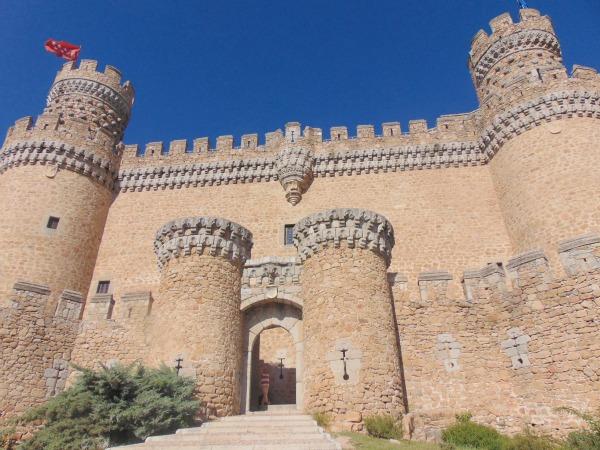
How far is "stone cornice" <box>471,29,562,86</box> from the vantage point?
1788cm

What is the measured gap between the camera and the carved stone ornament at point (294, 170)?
18.8m

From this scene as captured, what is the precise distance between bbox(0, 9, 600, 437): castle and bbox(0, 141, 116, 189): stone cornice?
0.27ft

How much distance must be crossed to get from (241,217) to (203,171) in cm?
288

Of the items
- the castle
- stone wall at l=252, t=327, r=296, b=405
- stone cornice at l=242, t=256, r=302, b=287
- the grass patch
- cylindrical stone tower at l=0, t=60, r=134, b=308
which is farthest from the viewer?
cylindrical stone tower at l=0, t=60, r=134, b=308

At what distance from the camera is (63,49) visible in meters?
22.4

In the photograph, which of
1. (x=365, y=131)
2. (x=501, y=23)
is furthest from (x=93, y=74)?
(x=501, y=23)

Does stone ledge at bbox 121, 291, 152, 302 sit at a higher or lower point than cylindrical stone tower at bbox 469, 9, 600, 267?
lower

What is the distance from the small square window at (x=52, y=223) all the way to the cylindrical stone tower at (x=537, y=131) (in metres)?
15.7

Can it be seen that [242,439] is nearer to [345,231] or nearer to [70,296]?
[345,231]

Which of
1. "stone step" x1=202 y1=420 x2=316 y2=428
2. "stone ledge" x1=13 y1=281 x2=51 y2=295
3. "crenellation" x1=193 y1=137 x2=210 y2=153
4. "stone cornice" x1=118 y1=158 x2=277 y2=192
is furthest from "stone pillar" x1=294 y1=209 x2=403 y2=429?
"crenellation" x1=193 y1=137 x2=210 y2=153

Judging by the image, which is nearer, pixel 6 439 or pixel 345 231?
pixel 6 439

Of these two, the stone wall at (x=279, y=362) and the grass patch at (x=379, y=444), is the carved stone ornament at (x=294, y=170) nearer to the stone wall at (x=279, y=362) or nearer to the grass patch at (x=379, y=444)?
the stone wall at (x=279, y=362)

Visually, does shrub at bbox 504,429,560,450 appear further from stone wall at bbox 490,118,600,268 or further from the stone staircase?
stone wall at bbox 490,118,600,268

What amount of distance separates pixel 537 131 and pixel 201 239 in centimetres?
1193
